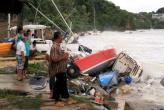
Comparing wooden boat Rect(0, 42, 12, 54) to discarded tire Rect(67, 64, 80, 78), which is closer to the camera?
discarded tire Rect(67, 64, 80, 78)

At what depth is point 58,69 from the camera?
10172 mm

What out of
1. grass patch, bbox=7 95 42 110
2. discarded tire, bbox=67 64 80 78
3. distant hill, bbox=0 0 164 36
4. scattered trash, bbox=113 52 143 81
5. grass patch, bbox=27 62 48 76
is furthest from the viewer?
distant hill, bbox=0 0 164 36

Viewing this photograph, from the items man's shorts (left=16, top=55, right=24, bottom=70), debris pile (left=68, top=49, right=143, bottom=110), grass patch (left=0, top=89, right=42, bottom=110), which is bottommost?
debris pile (left=68, top=49, right=143, bottom=110)

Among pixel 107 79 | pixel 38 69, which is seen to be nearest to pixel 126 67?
pixel 107 79

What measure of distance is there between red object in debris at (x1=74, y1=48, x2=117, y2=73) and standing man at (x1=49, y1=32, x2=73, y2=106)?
911cm

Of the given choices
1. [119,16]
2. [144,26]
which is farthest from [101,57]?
[144,26]

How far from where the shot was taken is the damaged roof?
10070mm

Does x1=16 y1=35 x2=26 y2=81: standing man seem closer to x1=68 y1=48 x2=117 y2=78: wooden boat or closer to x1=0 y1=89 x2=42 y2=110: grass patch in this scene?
x1=0 y1=89 x2=42 y2=110: grass patch

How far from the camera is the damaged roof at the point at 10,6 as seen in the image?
10070mm

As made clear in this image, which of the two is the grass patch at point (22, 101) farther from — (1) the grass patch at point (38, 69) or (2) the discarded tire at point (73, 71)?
(2) the discarded tire at point (73, 71)

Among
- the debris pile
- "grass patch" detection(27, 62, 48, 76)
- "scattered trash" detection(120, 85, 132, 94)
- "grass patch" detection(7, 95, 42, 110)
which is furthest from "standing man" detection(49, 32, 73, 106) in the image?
"scattered trash" detection(120, 85, 132, 94)

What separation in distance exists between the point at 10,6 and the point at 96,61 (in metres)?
10.6

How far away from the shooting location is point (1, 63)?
19.8m

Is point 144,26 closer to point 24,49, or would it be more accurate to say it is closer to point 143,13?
point 143,13
